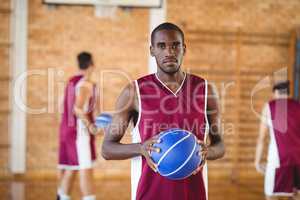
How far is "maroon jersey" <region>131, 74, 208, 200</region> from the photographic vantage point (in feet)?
6.26

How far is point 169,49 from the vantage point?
190cm

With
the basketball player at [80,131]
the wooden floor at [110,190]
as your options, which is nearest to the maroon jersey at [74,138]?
the basketball player at [80,131]

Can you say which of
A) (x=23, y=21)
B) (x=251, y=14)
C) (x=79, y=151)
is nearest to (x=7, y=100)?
(x=23, y=21)

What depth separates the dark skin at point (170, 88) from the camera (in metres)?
1.90

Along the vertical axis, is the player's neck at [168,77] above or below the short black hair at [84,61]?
below

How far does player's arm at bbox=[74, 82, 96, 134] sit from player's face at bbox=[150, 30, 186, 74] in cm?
256

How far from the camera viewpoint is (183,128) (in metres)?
1.93

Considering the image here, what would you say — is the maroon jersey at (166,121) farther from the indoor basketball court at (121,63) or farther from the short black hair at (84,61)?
the indoor basketball court at (121,63)

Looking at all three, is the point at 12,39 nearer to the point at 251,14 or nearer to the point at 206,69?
the point at 206,69

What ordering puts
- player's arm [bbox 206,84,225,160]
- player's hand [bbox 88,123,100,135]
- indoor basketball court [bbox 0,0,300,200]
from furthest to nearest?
indoor basketball court [bbox 0,0,300,200] → player's hand [bbox 88,123,100,135] → player's arm [bbox 206,84,225,160]

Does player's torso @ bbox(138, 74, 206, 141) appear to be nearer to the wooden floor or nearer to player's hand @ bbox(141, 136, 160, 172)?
player's hand @ bbox(141, 136, 160, 172)

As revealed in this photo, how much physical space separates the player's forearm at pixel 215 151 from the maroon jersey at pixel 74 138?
8.29 feet

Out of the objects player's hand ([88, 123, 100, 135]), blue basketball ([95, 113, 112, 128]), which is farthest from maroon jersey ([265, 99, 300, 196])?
player's hand ([88, 123, 100, 135])

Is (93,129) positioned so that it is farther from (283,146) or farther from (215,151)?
(215,151)
